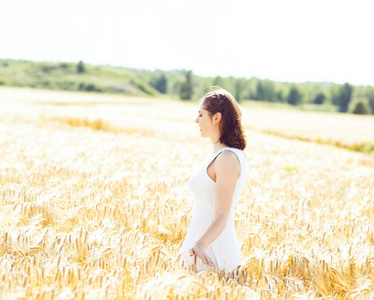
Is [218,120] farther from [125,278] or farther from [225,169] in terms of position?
[125,278]

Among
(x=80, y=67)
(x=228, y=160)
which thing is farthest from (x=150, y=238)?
(x=80, y=67)

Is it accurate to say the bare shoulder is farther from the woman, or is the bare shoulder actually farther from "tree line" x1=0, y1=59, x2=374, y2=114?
"tree line" x1=0, y1=59, x2=374, y2=114

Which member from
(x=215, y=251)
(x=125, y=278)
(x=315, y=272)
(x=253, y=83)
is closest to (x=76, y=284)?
(x=125, y=278)

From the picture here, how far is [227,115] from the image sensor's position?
344 cm

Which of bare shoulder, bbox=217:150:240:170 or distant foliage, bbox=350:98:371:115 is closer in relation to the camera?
bare shoulder, bbox=217:150:240:170

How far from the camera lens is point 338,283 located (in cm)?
362

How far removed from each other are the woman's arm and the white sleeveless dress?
0.50 ft

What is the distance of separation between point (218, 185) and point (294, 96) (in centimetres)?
15352

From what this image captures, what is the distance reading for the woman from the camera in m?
3.27

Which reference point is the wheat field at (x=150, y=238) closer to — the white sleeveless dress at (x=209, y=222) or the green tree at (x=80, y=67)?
the white sleeveless dress at (x=209, y=222)

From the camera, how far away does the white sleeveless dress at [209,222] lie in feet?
11.4

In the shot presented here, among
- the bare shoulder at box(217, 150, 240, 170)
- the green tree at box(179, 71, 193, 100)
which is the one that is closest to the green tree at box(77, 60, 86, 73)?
the green tree at box(179, 71, 193, 100)

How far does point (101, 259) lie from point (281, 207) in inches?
133

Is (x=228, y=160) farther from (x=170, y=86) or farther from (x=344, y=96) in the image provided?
(x=170, y=86)
